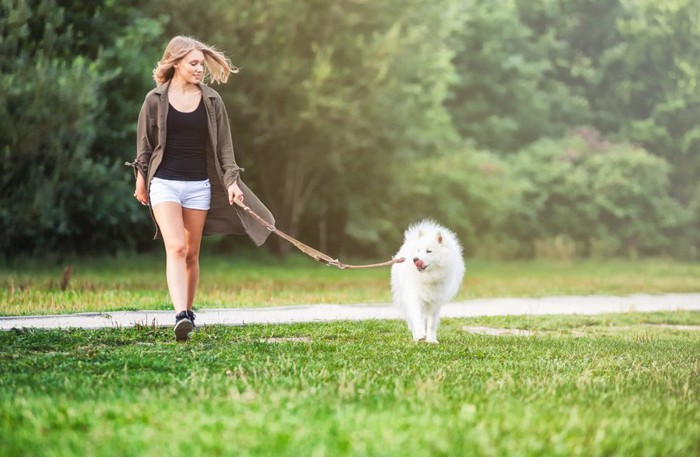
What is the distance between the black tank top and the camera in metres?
8.84

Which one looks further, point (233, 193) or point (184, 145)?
point (233, 193)

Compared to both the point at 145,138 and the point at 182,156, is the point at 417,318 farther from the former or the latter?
the point at 145,138

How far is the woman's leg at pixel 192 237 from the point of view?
909 centimetres

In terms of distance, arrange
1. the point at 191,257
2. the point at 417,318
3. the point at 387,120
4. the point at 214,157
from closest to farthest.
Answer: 1. the point at 214,157
2. the point at 191,257
3. the point at 417,318
4. the point at 387,120

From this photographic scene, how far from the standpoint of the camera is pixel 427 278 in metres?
10.0

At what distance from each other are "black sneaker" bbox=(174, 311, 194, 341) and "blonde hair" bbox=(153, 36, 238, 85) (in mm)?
2098

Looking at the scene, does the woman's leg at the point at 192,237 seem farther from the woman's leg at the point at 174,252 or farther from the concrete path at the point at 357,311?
the concrete path at the point at 357,311

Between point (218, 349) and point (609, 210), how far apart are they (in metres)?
36.6

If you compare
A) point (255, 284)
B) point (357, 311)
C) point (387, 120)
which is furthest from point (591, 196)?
point (357, 311)

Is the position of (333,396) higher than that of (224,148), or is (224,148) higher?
(224,148)

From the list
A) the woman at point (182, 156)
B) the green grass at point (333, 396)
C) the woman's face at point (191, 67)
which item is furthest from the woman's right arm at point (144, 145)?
the green grass at point (333, 396)

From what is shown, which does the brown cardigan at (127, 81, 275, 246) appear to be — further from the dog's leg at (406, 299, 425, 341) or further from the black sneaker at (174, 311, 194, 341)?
the dog's leg at (406, 299, 425, 341)

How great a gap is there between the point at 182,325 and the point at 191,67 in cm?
227

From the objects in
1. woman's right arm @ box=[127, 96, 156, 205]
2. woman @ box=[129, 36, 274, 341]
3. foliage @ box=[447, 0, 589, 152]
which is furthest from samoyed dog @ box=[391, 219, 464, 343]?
foliage @ box=[447, 0, 589, 152]
